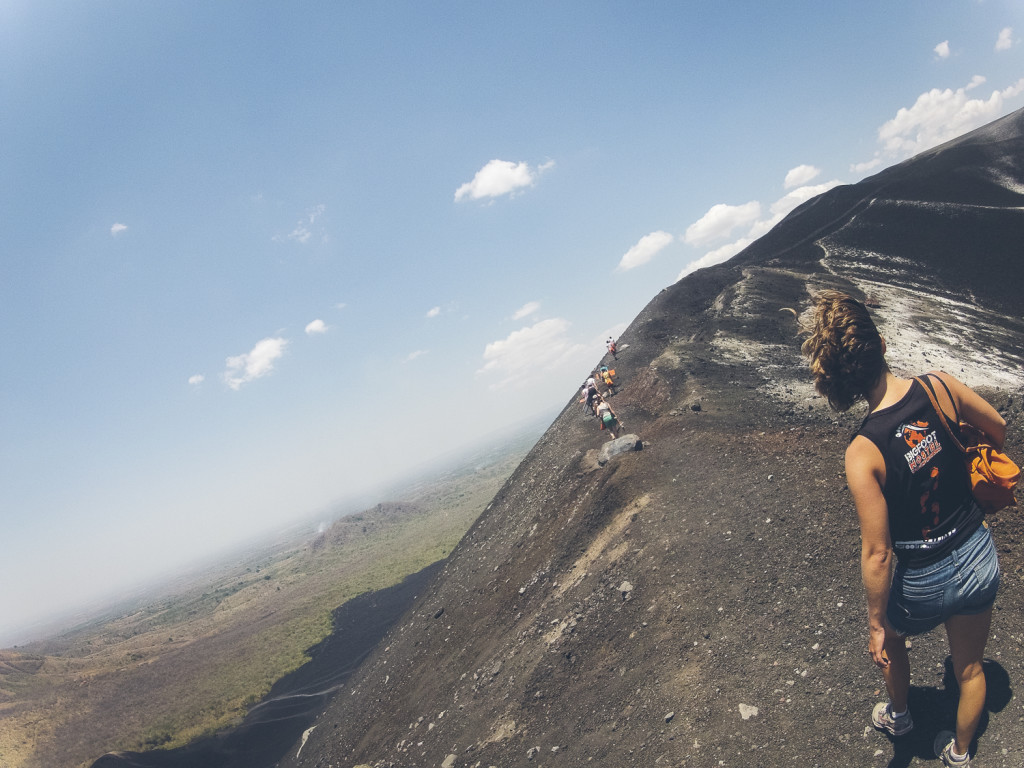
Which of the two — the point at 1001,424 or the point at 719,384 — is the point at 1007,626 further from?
the point at 719,384

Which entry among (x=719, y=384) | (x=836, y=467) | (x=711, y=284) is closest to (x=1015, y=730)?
(x=836, y=467)

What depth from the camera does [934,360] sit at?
18750 mm

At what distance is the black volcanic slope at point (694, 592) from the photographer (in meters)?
5.44

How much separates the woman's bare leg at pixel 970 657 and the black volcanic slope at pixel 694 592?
1138 millimetres

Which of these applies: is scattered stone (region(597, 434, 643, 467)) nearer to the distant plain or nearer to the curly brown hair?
the curly brown hair

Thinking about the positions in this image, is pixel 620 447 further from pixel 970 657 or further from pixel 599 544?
pixel 970 657

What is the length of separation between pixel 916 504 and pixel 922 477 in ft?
0.58

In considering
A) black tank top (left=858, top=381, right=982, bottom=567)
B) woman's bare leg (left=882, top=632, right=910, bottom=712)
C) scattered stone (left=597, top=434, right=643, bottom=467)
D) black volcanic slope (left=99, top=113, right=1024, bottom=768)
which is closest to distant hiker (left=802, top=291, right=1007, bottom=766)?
black tank top (left=858, top=381, right=982, bottom=567)

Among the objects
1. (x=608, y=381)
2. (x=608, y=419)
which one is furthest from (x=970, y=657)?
(x=608, y=381)

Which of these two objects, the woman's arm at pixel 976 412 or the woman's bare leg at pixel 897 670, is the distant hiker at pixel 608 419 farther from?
the woman's arm at pixel 976 412

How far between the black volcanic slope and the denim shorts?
6.38ft

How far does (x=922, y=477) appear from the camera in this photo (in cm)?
282

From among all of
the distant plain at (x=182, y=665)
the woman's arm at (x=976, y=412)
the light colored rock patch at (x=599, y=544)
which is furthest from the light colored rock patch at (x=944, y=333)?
the distant plain at (x=182, y=665)

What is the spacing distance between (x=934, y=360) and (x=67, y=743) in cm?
5858
